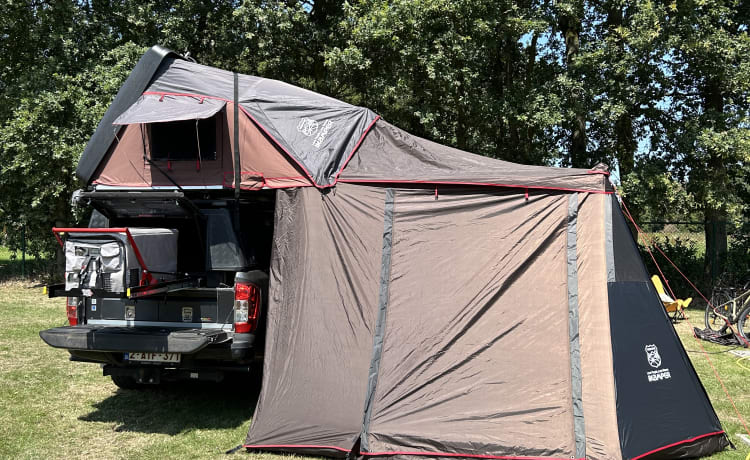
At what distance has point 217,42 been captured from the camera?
15625 millimetres

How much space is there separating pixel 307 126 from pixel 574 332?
10.1 ft

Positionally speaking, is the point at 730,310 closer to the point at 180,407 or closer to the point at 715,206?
the point at 715,206

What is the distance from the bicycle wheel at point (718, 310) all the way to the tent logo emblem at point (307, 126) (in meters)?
6.97

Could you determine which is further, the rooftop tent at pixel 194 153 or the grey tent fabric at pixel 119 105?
the grey tent fabric at pixel 119 105

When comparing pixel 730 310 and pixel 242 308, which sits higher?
pixel 242 308

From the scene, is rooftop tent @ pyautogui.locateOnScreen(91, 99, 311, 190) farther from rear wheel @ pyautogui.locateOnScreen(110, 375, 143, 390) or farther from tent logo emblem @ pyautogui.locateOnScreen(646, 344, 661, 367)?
tent logo emblem @ pyautogui.locateOnScreen(646, 344, 661, 367)

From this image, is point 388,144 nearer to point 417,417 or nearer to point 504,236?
point 504,236

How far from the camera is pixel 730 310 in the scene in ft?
32.6

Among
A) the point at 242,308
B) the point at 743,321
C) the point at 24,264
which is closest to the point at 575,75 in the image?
the point at 743,321

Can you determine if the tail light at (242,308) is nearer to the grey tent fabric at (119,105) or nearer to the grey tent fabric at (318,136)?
the grey tent fabric at (318,136)

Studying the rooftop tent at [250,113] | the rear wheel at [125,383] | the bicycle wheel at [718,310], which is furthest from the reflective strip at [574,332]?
the bicycle wheel at [718,310]

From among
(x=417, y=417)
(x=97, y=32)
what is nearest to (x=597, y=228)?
(x=417, y=417)

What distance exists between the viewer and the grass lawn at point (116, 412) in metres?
5.21

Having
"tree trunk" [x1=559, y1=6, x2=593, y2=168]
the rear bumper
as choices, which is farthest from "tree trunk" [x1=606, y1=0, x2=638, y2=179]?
the rear bumper
